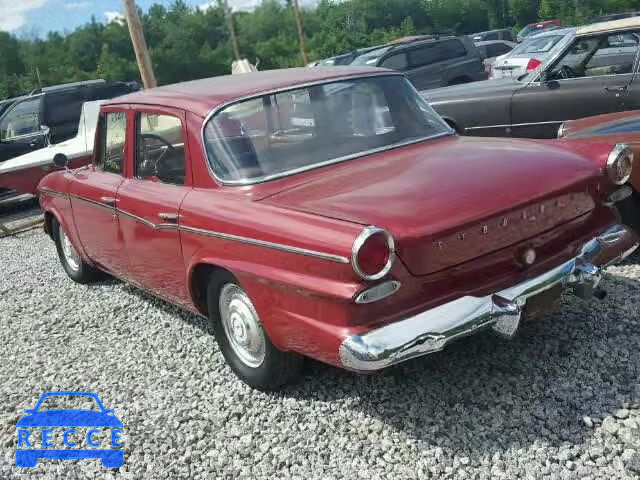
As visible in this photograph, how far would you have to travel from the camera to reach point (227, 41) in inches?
2334

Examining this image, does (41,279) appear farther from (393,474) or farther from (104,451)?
(393,474)

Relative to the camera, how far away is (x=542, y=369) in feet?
11.1

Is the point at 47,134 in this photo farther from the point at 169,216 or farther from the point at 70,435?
the point at 70,435

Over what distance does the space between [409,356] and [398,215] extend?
0.59m

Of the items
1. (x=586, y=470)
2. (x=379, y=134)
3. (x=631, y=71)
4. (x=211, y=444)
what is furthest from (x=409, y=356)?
(x=631, y=71)

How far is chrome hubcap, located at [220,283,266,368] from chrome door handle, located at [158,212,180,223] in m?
0.48

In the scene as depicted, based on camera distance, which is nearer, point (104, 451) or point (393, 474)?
point (393, 474)

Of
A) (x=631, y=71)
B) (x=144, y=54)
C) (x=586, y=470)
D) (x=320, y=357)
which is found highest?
(x=144, y=54)

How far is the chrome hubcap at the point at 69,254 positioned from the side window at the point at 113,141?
1.31m

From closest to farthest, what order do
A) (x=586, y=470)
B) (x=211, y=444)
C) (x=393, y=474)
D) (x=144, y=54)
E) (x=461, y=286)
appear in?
(x=586, y=470), (x=393, y=474), (x=461, y=286), (x=211, y=444), (x=144, y=54)

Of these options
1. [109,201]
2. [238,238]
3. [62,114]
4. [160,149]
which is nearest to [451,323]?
[238,238]

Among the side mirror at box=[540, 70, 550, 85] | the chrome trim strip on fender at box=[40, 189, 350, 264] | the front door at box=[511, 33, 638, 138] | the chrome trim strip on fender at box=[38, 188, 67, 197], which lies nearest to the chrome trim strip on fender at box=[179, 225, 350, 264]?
the chrome trim strip on fender at box=[40, 189, 350, 264]

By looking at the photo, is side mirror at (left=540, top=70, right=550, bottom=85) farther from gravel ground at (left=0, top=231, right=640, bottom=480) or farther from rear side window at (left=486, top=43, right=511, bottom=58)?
rear side window at (left=486, top=43, right=511, bottom=58)

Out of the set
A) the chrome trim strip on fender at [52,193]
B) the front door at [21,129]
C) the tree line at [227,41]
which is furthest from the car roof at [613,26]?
the tree line at [227,41]
